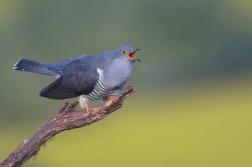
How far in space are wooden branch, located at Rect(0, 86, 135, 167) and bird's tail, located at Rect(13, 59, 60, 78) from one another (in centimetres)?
86

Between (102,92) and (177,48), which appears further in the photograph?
(177,48)

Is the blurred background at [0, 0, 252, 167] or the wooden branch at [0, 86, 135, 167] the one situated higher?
the blurred background at [0, 0, 252, 167]

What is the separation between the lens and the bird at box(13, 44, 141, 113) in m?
5.19

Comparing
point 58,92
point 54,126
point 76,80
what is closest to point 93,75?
point 76,80

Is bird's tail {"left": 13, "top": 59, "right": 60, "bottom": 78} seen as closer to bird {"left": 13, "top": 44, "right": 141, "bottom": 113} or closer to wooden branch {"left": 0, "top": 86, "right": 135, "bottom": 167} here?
bird {"left": 13, "top": 44, "right": 141, "bottom": 113}

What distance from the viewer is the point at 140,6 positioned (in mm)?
15102

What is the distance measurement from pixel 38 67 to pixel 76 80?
0.61m

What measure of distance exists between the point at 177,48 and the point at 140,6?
143 centimetres

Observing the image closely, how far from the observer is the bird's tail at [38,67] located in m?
5.84

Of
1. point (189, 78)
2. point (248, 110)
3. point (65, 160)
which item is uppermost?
point (189, 78)

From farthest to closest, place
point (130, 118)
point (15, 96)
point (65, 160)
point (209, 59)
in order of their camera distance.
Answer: point (209, 59)
point (130, 118)
point (15, 96)
point (65, 160)

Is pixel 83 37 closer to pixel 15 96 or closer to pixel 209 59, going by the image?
pixel 15 96

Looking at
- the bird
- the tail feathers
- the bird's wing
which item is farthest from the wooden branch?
the tail feathers

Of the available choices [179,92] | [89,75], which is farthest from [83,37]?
[89,75]
